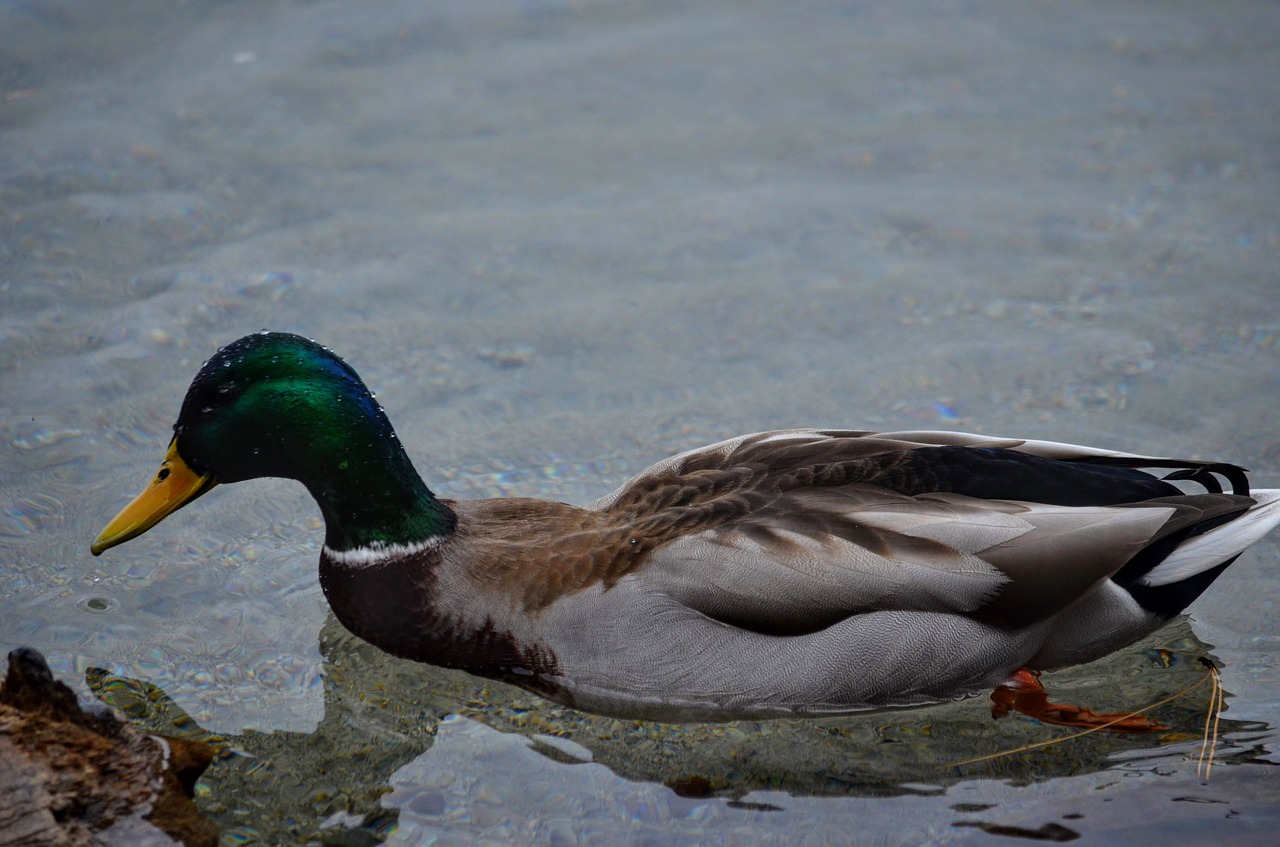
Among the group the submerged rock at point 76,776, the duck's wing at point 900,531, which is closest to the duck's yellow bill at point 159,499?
the submerged rock at point 76,776

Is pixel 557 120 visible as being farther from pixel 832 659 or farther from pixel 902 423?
pixel 832 659

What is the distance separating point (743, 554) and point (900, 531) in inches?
20.3

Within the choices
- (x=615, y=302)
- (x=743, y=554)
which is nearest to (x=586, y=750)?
(x=743, y=554)

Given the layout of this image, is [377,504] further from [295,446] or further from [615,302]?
[615,302]

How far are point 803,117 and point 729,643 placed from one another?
5253 mm

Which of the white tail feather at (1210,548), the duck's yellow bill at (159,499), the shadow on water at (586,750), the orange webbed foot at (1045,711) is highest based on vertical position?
the white tail feather at (1210,548)

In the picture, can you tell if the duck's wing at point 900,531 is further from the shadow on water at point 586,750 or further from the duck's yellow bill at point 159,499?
the duck's yellow bill at point 159,499

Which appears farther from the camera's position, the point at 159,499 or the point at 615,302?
the point at 615,302

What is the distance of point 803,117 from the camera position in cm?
902

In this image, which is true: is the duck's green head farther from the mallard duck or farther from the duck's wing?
the duck's wing

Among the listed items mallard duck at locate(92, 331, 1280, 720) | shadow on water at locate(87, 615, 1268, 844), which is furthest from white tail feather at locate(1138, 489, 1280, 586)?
shadow on water at locate(87, 615, 1268, 844)

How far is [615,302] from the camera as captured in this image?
744 cm

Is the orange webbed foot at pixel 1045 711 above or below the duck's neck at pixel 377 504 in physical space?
below

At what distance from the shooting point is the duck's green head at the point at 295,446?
4.74 m
